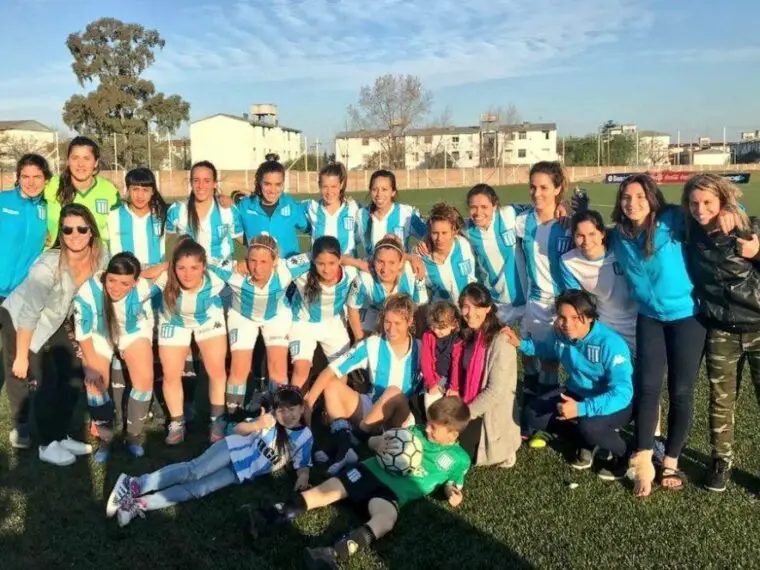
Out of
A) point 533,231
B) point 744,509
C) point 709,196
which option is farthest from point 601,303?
point 744,509

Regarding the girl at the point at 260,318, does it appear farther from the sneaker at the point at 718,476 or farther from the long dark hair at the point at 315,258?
the sneaker at the point at 718,476

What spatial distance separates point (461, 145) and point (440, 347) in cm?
7489

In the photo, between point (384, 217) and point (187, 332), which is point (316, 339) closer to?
point (187, 332)

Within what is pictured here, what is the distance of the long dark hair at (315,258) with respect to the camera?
4938 mm

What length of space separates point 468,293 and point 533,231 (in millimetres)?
815

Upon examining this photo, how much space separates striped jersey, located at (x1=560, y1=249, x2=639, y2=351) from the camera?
14.5ft

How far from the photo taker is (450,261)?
5.24 meters

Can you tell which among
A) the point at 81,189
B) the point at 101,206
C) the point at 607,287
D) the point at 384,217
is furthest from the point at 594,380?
the point at 81,189

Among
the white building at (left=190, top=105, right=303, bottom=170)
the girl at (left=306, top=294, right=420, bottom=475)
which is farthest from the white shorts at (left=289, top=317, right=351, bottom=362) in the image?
the white building at (left=190, top=105, right=303, bottom=170)

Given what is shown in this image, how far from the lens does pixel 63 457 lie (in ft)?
15.0

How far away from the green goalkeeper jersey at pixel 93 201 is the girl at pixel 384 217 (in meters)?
2.03

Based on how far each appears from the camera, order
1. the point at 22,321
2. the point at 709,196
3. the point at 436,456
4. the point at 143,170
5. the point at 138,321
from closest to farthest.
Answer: the point at 709,196
the point at 436,456
the point at 22,321
the point at 138,321
the point at 143,170

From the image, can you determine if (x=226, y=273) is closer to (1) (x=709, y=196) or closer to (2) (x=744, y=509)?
(1) (x=709, y=196)

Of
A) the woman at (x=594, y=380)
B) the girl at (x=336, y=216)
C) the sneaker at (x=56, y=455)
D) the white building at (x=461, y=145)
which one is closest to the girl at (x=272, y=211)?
the girl at (x=336, y=216)
